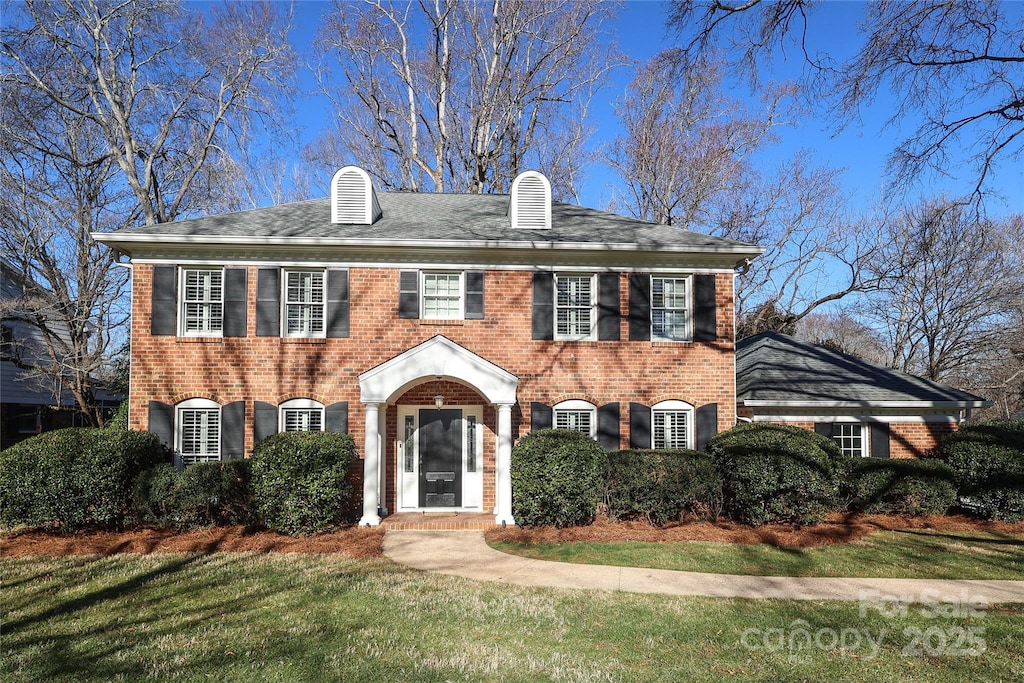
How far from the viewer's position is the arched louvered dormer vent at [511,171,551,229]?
42.7ft

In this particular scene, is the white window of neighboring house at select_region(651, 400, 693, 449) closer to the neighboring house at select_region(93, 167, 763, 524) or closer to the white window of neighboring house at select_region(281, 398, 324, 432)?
the neighboring house at select_region(93, 167, 763, 524)

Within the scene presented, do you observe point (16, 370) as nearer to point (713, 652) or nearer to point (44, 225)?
point (44, 225)

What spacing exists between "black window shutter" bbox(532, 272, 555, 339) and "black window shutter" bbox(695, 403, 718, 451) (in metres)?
3.53

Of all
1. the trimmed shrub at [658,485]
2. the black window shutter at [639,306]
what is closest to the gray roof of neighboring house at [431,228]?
the black window shutter at [639,306]

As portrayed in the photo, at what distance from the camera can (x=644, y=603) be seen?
6930 mm

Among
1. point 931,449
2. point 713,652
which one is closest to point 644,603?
point 713,652

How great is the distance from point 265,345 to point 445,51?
16665 mm

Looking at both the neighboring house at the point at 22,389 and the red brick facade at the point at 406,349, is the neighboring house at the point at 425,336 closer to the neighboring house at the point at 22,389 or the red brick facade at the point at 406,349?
the red brick facade at the point at 406,349

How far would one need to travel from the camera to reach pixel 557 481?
10414 millimetres

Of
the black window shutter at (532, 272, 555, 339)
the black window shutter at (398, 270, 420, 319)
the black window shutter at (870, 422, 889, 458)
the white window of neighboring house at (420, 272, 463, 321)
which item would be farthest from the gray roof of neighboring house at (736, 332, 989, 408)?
the black window shutter at (398, 270, 420, 319)

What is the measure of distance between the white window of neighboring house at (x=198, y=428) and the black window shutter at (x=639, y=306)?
8.68 metres

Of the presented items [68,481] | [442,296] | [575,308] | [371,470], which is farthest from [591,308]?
[68,481]

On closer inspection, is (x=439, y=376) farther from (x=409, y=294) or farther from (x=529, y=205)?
(x=529, y=205)

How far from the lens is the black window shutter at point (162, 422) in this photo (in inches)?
454
